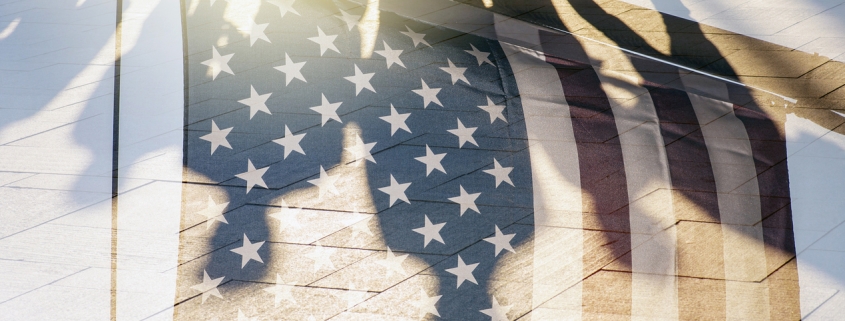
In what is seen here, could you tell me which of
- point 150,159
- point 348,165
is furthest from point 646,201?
point 150,159

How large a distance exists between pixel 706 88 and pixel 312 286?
1539 millimetres

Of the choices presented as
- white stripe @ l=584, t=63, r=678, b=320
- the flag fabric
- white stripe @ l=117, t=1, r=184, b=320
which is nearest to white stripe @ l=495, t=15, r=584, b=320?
the flag fabric

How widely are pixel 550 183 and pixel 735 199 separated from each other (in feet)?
1.74

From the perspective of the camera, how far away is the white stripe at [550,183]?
4.97 feet

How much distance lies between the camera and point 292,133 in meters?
2.02

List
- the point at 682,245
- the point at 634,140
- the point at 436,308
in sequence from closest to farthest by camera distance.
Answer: the point at 436,308, the point at 682,245, the point at 634,140

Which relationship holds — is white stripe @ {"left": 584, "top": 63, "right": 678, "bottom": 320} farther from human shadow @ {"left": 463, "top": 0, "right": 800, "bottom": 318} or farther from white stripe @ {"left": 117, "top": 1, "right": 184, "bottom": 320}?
white stripe @ {"left": 117, "top": 1, "right": 184, "bottom": 320}

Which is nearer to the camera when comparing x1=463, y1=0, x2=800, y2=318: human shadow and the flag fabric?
the flag fabric

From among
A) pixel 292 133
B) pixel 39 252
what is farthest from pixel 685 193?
pixel 39 252

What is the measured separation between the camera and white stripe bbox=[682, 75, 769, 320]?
4.89 feet

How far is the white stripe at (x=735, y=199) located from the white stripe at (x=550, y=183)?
39 centimetres

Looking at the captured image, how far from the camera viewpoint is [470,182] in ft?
6.01

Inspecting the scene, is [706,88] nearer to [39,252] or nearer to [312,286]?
[312,286]

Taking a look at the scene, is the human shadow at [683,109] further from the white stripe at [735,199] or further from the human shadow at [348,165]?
the human shadow at [348,165]
